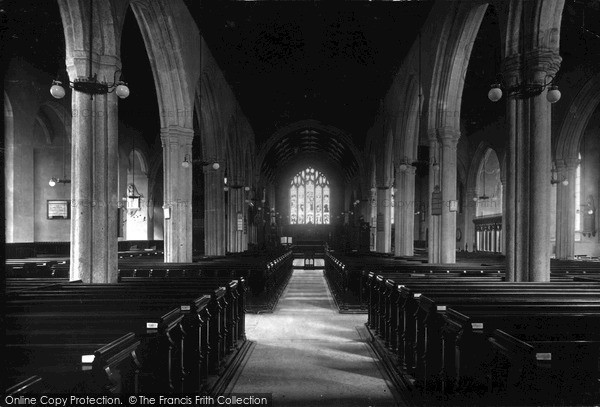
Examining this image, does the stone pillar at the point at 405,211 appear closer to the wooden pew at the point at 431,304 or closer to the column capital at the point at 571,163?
the column capital at the point at 571,163

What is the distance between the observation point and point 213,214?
65.4 ft

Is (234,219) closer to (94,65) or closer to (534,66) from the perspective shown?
(94,65)

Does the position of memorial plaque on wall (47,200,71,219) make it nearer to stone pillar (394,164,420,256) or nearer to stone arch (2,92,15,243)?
stone arch (2,92,15,243)

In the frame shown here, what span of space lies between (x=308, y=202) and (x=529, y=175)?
1568 inches

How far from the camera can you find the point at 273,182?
46844 mm

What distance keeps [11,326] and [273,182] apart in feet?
141

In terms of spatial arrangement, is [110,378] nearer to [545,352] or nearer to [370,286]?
[545,352]

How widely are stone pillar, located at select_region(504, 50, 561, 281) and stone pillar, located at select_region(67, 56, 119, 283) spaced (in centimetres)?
666

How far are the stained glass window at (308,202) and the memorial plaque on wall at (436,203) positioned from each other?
112ft

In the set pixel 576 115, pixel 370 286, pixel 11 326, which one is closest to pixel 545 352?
pixel 11 326

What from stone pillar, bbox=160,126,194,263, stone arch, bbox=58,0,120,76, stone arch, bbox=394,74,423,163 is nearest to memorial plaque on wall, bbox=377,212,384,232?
stone arch, bbox=394,74,423,163

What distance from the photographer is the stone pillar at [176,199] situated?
47.4ft

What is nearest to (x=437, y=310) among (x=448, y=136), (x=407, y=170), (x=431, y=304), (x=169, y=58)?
(x=431, y=304)

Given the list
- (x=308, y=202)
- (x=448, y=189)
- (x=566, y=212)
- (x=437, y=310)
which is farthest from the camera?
(x=308, y=202)
